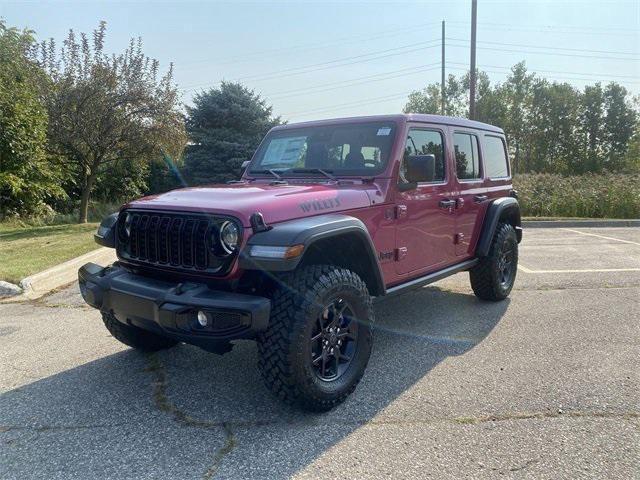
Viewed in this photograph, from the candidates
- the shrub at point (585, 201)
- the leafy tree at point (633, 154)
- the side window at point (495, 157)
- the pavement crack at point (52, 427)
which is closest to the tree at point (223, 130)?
the shrub at point (585, 201)

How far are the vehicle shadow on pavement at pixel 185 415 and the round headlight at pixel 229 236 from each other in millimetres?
1050

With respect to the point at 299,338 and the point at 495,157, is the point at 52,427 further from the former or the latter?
the point at 495,157

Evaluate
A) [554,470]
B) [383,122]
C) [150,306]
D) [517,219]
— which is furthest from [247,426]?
[517,219]

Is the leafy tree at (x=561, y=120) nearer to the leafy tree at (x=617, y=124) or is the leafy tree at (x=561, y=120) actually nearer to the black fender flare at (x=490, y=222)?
the leafy tree at (x=617, y=124)

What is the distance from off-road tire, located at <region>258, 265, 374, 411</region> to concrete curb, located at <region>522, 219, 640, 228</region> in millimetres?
11585

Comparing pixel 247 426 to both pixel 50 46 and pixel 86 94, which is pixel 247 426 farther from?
pixel 50 46

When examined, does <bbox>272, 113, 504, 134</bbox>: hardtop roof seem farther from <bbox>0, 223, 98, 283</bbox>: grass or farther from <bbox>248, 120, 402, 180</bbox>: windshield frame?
<bbox>0, 223, 98, 283</bbox>: grass

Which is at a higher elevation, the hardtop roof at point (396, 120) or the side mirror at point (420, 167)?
the hardtop roof at point (396, 120)

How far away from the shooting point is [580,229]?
41.2ft

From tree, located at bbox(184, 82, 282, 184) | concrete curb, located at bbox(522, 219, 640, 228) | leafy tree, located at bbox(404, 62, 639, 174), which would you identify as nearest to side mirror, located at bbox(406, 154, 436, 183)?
concrete curb, located at bbox(522, 219, 640, 228)

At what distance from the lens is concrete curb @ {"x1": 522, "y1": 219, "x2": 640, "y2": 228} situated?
1320 centimetres

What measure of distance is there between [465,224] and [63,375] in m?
3.70

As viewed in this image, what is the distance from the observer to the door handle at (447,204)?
4.26 m

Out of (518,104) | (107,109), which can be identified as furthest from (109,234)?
(518,104)
